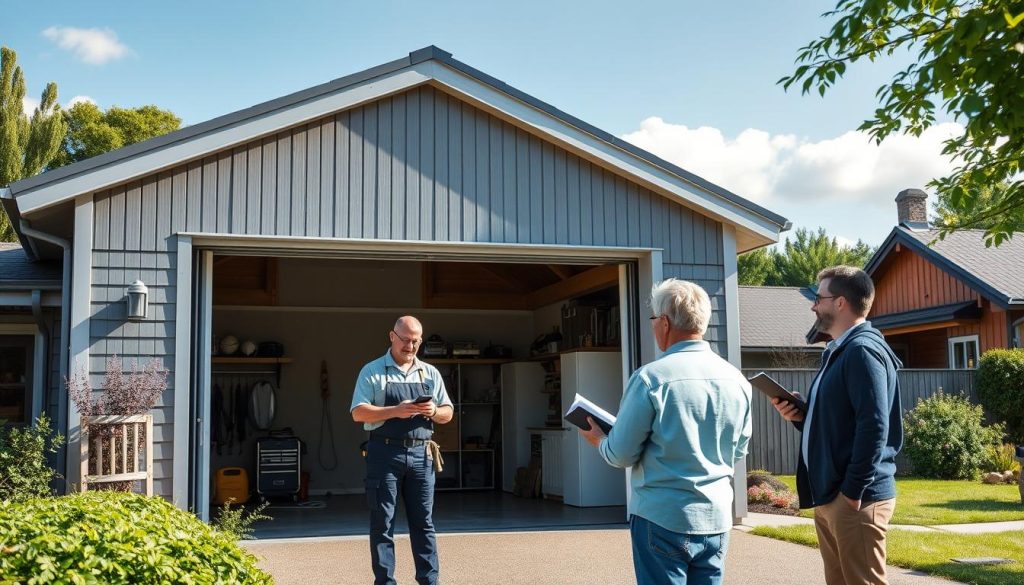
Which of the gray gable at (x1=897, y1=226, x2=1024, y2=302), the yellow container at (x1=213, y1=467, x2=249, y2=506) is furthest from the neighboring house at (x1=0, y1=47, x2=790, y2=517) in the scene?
the gray gable at (x1=897, y1=226, x2=1024, y2=302)

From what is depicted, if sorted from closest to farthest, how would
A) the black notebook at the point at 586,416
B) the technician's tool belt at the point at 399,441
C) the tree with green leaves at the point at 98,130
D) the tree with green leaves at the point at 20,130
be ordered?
the black notebook at the point at 586,416, the technician's tool belt at the point at 399,441, the tree with green leaves at the point at 20,130, the tree with green leaves at the point at 98,130

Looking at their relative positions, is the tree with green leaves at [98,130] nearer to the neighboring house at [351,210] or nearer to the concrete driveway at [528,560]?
the neighboring house at [351,210]

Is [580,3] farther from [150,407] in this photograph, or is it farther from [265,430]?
[265,430]

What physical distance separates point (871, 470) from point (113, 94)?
27.9 m

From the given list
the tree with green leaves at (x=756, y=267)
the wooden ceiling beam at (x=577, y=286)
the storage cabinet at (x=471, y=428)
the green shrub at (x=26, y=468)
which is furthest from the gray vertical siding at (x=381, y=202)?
the tree with green leaves at (x=756, y=267)

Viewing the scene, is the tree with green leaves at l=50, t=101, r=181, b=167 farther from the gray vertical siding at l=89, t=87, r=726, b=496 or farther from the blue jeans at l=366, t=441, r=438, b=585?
the blue jeans at l=366, t=441, r=438, b=585

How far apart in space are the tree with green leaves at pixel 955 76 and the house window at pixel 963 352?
1017 cm

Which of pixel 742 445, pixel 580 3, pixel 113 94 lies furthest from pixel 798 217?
pixel 742 445

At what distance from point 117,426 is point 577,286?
625 cm

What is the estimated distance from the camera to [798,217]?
131 feet

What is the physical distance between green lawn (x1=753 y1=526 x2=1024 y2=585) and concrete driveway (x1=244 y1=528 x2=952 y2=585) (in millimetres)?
168

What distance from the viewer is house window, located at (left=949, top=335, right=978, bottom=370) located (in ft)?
53.6

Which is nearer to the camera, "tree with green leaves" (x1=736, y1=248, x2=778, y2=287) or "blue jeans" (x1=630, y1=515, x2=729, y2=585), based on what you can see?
"blue jeans" (x1=630, y1=515, x2=729, y2=585)

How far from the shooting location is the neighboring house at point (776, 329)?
18531 mm
